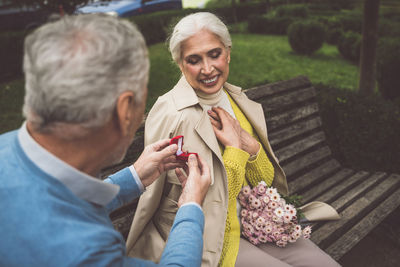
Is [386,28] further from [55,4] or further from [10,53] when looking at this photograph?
[10,53]

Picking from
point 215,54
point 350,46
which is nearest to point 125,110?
point 215,54

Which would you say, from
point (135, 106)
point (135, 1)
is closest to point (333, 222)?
point (135, 106)

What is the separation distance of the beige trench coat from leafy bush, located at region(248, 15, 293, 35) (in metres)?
14.0

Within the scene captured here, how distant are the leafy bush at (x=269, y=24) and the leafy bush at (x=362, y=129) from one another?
38.8 ft

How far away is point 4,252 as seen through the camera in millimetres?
1127

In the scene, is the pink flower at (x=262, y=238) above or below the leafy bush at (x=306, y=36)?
above

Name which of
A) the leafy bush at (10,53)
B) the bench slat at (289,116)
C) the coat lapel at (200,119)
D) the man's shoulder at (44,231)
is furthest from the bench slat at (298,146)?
the leafy bush at (10,53)

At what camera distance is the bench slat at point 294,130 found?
3.48 metres

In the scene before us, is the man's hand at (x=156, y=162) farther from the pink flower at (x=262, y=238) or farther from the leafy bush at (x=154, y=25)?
the leafy bush at (x=154, y=25)

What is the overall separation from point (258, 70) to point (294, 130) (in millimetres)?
5636

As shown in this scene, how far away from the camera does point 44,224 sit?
1127mm

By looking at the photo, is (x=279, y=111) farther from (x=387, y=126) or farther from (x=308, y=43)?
(x=308, y=43)

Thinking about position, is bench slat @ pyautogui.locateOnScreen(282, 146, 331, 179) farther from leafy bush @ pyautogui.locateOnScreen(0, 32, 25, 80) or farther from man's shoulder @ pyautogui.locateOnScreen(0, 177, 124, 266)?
leafy bush @ pyautogui.locateOnScreen(0, 32, 25, 80)

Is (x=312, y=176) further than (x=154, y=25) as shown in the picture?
No
